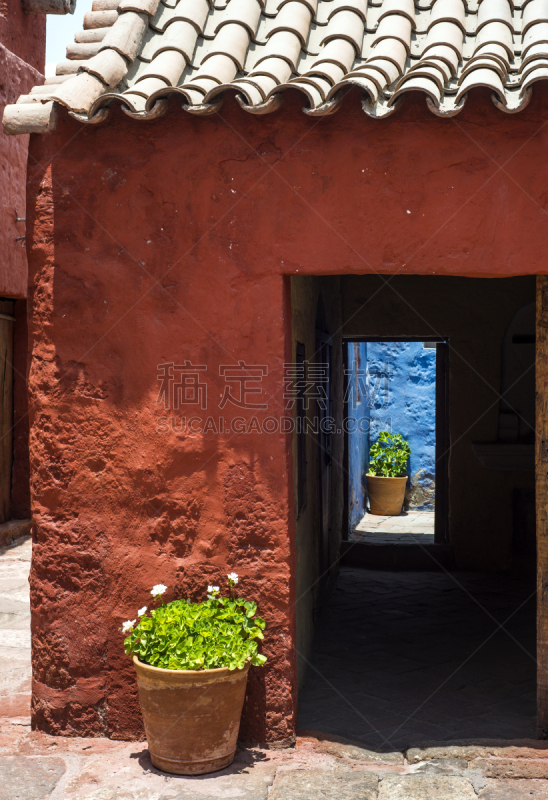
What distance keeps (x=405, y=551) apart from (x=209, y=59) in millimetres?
5729

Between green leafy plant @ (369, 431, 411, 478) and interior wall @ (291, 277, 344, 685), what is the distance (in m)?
4.45

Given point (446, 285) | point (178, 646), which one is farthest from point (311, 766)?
point (446, 285)

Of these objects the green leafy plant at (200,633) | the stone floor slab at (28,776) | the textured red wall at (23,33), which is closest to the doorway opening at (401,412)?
the textured red wall at (23,33)

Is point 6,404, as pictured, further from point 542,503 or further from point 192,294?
point 542,503

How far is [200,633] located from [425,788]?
1.21 metres

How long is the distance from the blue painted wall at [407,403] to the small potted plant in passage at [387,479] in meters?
0.28

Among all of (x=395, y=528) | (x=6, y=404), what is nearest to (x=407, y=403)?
(x=395, y=528)

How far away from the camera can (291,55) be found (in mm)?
3752

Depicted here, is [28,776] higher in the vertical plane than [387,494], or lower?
lower

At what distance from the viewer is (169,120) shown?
12.3ft

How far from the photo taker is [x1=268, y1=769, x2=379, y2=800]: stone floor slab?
3.30 metres

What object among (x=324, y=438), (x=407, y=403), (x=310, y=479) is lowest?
(x=310, y=479)

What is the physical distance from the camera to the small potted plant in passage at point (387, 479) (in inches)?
472

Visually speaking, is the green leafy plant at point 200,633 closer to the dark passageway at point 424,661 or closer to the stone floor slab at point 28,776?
the stone floor slab at point 28,776
